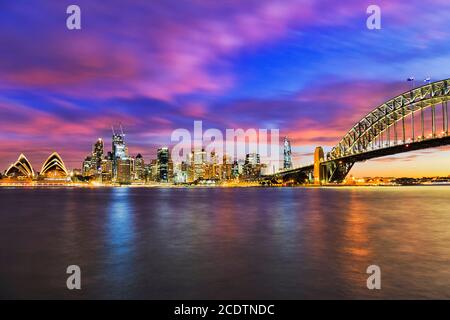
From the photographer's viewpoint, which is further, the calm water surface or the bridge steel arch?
the bridge steel arch

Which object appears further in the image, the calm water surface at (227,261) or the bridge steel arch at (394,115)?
the bridge steel arch at (394,115)

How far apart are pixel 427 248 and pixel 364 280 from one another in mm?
8378

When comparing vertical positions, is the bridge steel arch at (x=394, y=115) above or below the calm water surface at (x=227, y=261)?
above

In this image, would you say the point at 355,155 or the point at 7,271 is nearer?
the point at 7,271

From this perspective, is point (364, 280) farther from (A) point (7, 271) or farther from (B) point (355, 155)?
(B) point (355, 155)

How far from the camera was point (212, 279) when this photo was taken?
45.1 feet

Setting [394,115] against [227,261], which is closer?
[227,261]

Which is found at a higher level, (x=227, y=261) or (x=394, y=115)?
(x=394, y=115)

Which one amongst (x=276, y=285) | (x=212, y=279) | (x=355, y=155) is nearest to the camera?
(x=276, y=285)

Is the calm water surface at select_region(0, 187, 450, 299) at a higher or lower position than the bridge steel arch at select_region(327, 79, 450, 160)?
lower

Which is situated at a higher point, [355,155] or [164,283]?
[355,155]
